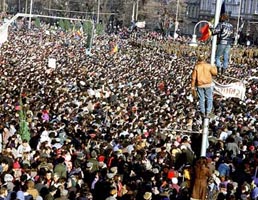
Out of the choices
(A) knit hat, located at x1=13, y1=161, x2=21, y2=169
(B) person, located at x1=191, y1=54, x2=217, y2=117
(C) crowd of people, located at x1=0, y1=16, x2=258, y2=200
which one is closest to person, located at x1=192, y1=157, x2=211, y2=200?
(C) crowd of people, located at x1=0, y1=16, x2=258, y2=200

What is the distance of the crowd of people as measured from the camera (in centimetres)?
1406

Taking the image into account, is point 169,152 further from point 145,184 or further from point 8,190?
point 8,190

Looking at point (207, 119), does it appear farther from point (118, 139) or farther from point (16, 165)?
point (118, 139)

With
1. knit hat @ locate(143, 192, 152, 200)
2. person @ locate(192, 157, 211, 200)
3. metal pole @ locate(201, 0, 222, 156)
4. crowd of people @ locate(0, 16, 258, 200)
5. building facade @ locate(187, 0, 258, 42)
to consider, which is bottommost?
building facade @ locate(187, 0, 258, 42)

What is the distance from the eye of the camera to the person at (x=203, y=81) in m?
13.7

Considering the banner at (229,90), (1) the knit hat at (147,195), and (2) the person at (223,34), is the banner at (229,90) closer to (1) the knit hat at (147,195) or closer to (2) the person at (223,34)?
(2) the person at (223,34)

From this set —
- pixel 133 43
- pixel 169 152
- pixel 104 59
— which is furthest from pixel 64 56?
pixel 169 152

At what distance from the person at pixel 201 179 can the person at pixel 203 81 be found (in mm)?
2026

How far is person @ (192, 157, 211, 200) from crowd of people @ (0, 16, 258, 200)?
0.01 m

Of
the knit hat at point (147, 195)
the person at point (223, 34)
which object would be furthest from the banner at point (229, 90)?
the knit hat at point (147, 195)

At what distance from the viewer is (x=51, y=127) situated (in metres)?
19.8

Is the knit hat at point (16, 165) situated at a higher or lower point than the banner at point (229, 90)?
lower

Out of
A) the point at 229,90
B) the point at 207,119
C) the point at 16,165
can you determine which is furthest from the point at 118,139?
the point at 207,119

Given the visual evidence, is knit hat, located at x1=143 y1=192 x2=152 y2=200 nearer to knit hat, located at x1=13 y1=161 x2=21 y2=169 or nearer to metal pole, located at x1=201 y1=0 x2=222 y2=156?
metal pole, located at x1=201 y1=0 x2=222 y2=156
